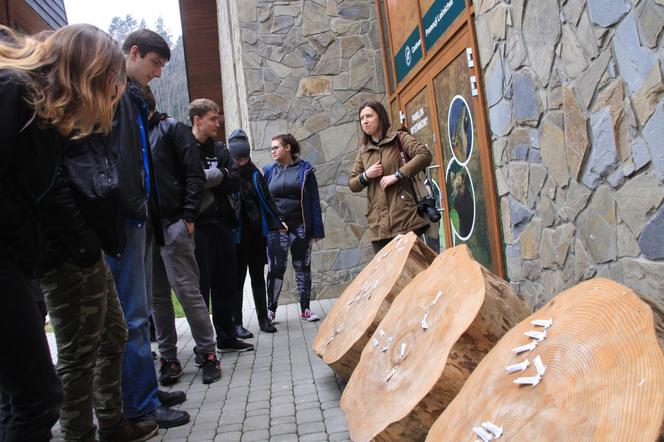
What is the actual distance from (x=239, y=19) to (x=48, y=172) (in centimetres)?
663

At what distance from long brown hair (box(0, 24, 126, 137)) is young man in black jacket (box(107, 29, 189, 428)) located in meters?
0.47

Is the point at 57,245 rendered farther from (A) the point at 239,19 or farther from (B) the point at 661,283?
(A) the point at 239,19

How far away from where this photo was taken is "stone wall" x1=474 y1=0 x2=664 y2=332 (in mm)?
2734

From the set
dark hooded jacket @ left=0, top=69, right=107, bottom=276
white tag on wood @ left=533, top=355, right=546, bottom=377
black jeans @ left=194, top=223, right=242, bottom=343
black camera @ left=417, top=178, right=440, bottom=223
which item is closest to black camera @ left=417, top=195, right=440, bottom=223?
black camera @ left=417, top=178, right=440, bottom=223

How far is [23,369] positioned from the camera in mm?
1898

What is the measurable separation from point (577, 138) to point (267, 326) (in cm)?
361

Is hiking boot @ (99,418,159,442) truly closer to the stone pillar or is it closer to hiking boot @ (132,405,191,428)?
hiking boot @ (132,405,191,428)

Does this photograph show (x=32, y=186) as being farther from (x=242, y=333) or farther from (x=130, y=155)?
(x=242, y=333)

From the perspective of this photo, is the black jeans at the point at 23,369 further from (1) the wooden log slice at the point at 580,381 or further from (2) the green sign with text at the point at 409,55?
(2) the green sign with text at the point at 409,55

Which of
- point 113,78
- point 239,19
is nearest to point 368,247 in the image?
point 239,19

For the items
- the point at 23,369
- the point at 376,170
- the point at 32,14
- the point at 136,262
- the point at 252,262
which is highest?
the point at 32,14

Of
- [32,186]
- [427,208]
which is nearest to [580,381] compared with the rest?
[32,186]

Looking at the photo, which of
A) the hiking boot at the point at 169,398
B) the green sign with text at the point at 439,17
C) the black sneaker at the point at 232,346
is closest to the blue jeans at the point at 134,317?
the hiking boot at the point at 169,398

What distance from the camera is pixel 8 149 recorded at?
189 cm
